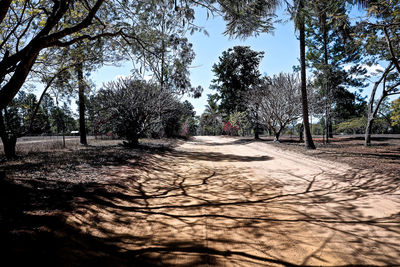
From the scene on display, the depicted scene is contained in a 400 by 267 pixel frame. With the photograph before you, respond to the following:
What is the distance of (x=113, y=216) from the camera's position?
341 cm

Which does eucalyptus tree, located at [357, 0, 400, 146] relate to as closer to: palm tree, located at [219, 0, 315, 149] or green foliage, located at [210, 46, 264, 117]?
palm tree, located at [219, 0, 315, 149]

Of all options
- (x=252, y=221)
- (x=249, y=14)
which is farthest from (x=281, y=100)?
(x=252, y=221)

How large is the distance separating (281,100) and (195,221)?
17.6 meters

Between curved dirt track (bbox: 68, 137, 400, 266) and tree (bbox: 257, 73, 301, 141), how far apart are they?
13.4 m

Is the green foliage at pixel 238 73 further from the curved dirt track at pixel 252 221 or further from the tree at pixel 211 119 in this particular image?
the tree at pixel 211 119

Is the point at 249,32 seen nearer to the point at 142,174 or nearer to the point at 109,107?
the point at 142,174

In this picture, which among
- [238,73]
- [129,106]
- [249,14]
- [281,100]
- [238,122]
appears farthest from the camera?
[238,122]

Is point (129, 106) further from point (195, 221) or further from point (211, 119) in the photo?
point (211, 119)

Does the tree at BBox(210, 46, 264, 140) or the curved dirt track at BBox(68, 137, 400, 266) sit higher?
the tree at BBox(210, 46, 264, 140)

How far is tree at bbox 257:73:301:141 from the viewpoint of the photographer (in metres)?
18.0

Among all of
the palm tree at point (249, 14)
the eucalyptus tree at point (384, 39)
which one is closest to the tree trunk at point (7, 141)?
the palm tree at point (249, 14)

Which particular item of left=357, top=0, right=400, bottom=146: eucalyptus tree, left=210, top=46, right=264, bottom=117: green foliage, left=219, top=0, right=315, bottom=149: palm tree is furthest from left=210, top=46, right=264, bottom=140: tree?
left=219, top=0, right=315, bottom=149: palm tree

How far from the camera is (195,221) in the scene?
10.8 ft

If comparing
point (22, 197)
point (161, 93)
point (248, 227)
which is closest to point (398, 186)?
point (248, 227)
